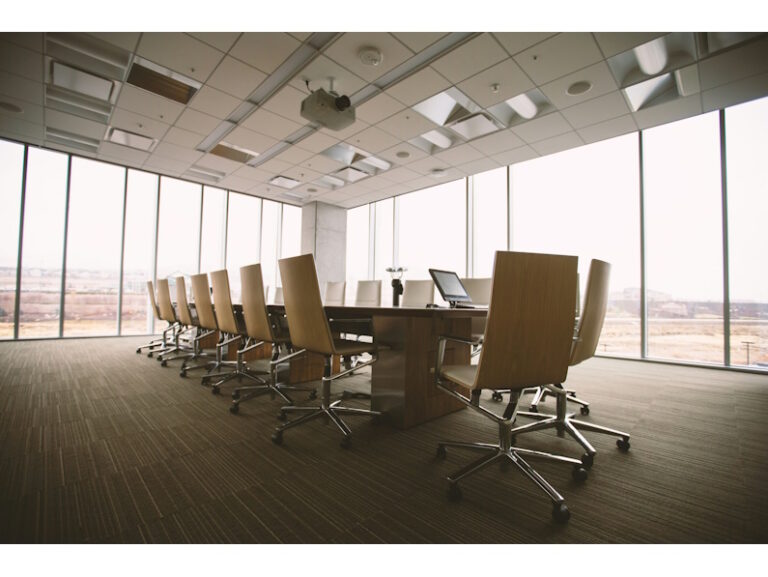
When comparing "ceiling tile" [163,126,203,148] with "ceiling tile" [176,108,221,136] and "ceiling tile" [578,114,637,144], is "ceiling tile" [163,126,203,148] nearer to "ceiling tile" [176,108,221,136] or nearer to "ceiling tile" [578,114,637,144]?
"ceiling tile" [176,108,221,136]

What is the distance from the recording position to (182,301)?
4402mm

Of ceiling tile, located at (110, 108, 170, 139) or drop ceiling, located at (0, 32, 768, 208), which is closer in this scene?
drop ceiling, located at (0, 32, 768, 208)

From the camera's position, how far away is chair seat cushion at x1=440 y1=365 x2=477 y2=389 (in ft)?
5.08

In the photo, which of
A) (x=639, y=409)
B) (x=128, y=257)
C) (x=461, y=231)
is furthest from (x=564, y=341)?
(x=128, y=257)

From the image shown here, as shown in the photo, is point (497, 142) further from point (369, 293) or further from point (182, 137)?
point (182, 137)

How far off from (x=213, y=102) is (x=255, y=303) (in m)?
3.34

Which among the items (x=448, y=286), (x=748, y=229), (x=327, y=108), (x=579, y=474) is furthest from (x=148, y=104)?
(x=748, y=229)

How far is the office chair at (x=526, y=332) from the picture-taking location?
139 cm

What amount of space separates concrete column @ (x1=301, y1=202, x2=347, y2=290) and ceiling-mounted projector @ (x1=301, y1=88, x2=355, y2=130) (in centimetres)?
505

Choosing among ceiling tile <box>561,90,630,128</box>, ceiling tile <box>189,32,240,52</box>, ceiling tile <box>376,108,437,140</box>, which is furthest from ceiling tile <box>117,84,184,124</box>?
ceiling tile <box>561,90,630,128</box>

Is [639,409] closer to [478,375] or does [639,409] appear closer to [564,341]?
[564,341]

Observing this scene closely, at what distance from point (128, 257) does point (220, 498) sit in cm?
Answer: 748

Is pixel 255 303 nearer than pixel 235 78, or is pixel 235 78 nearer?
pixel 255 303
